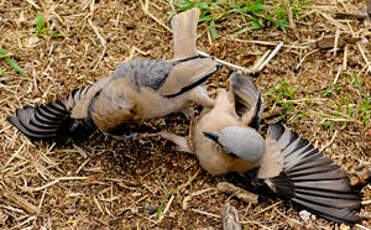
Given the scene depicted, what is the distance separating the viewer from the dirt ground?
4.54m

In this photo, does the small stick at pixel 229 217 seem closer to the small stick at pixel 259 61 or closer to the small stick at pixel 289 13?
the small stick at pixel 259 61

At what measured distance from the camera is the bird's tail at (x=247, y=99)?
4656 mm

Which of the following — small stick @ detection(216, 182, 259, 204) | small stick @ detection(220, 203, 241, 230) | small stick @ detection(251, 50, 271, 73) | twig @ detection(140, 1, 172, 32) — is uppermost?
twig @ detection(140, 1, 172, 32)

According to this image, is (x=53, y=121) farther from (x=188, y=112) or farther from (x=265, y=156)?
(x=265, y=156)

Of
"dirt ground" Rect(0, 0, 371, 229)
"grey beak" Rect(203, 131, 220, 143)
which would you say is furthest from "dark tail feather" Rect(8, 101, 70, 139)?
"grey beak" Rect(203, 131, 220, 143)

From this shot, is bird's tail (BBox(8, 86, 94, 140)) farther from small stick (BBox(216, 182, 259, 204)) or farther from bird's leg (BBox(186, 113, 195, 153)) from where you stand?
small stick (BBox(216, 182, 259, 204))

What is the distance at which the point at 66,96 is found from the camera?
5.26 m

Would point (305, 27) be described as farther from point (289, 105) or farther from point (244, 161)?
point (244, 161)

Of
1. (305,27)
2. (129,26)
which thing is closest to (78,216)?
(129,26)

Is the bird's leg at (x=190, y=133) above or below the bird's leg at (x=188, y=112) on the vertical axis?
below

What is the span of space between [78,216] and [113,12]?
8.19 ft

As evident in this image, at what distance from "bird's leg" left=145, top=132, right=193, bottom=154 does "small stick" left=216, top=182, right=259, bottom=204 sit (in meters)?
0.47

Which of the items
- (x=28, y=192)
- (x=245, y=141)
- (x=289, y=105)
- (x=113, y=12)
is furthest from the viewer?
(x=113, y=12)

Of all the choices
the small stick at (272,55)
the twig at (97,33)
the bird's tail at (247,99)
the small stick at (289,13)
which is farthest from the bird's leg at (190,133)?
the small stick at (289,13)
